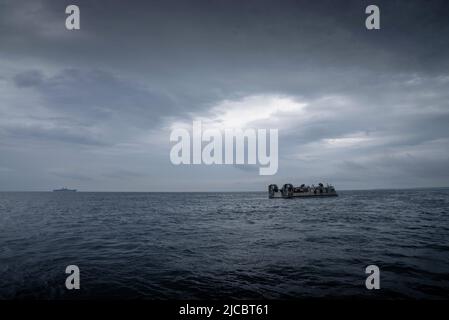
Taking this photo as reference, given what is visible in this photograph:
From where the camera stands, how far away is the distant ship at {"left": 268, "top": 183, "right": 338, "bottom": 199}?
91.5 meters

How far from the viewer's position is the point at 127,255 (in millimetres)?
16000

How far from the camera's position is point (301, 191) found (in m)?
94.2

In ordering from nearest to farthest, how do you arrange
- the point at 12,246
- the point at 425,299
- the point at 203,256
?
1. the point at 425,299
2. the point at 203,256
3. the point at 12,246

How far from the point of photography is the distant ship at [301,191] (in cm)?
9150

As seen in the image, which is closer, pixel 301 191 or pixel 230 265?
pixel 230 265

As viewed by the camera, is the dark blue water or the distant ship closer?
the dark blue water

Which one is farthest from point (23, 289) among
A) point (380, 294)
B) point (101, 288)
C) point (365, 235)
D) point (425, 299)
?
point (365, 235)

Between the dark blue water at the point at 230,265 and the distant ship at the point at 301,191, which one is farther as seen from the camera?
the distant ship at the point at 301,191

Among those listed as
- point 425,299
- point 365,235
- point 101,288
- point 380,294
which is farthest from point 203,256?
point 365,235
